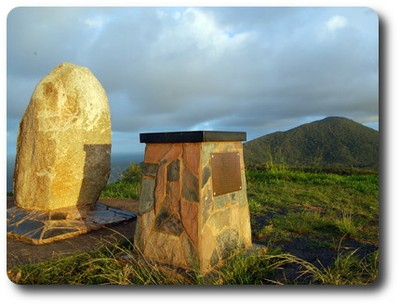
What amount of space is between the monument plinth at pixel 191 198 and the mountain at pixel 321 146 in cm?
602

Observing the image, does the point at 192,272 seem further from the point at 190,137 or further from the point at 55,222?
the point at 55,222

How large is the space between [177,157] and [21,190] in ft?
10.6

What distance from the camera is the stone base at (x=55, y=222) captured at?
4.39 metres

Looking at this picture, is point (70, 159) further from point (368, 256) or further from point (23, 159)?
point (368, 256)

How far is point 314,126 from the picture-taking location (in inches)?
585

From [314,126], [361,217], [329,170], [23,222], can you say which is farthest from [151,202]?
Answer: [314,126]

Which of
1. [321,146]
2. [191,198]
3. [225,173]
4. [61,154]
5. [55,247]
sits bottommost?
[55,247]

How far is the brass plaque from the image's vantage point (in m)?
3.16

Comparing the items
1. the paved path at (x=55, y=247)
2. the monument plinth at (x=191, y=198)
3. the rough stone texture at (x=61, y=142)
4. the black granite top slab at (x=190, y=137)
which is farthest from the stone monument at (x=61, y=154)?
the black granite top slab at (x=190, y=137)

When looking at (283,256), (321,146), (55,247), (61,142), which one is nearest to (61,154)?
(61,142)

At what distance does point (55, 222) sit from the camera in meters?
4.68

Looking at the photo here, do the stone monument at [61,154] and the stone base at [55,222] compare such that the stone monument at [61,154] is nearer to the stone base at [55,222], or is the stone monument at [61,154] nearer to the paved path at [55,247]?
the stone base at [55,222]

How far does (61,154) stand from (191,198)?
8.83 feet

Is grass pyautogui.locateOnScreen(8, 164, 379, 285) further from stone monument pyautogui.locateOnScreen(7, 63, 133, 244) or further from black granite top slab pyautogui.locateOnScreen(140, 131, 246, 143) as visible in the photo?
stone monument pyautogui.locateOnScreen(7, 63, 133, 244)
